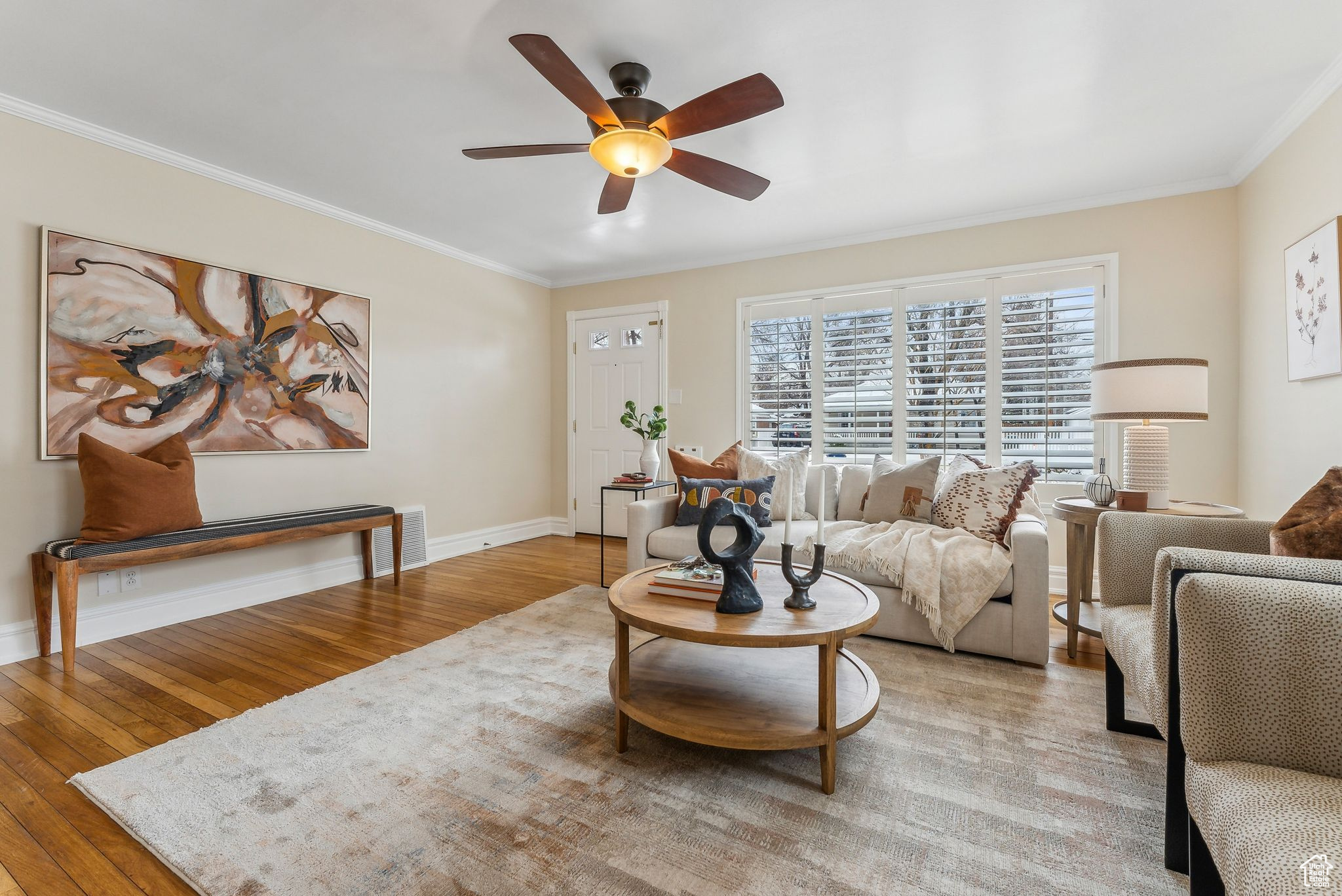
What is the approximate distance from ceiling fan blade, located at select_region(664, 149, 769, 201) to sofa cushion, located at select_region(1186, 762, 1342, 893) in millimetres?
2329

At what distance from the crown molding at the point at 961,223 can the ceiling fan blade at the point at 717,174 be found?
197 centimetres

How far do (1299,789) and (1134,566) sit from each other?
1.06 m

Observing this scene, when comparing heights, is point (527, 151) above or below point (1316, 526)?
above

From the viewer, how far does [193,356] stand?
3.17 m

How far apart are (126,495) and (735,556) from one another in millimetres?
2847

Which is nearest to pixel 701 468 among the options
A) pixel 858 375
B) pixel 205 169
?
pixel 858 375

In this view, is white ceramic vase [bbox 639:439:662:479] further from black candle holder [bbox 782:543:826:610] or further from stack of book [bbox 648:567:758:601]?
black candle holder [bbox 782:543:826:610]

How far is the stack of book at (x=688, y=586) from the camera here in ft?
6.28

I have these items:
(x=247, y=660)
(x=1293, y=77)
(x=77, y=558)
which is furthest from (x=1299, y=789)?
(x=77, y=558)

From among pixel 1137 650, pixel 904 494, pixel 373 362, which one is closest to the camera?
pixel 1137 650

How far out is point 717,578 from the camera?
198 centimetres

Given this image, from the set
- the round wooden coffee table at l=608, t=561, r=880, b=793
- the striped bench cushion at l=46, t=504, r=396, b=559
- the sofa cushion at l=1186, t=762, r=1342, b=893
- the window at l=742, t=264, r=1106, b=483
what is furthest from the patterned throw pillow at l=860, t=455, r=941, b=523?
the striped bench cushion at l=46, t=504, r=396, b=559

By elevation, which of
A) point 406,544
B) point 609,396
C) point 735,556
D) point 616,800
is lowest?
point 616,800

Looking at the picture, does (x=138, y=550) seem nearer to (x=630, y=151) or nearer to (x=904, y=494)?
(x=630, y=151)
